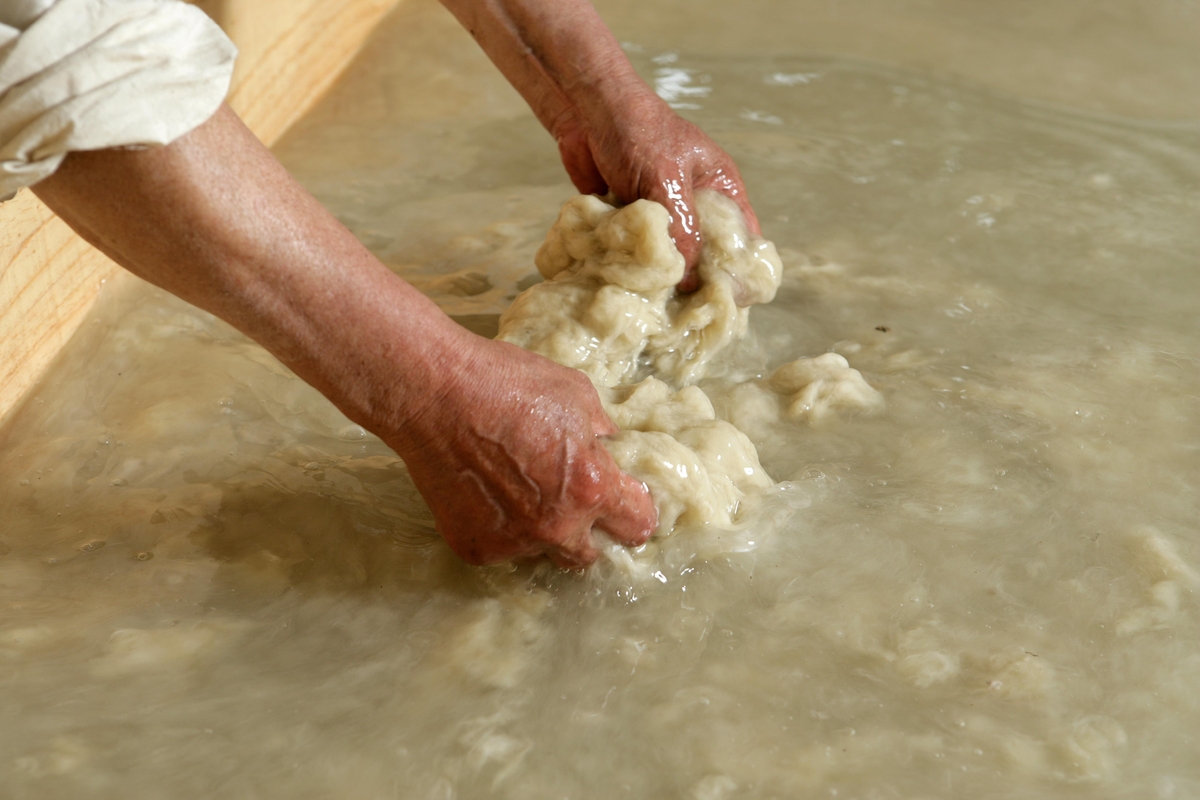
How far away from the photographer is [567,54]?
1667 millimetres

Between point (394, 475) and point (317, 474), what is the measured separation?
0.10 m

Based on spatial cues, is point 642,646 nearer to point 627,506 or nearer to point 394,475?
point 627,506

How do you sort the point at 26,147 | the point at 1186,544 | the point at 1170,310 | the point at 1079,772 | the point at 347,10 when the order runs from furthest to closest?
the point at 347,10
the point at 1170,310
the point at 1186,544
the point at 1079,772
the point at 26,147

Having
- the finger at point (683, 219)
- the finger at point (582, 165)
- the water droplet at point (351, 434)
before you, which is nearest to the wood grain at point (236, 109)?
the water droplet at point (351, 434)

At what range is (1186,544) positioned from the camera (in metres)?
1.31

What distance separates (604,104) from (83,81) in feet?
2.84

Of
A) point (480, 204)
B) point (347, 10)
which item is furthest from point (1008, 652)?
point (347, 10)

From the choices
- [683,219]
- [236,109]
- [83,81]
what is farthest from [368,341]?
[236,109]

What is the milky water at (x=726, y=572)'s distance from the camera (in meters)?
1.11

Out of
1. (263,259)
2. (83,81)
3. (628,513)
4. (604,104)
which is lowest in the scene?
(628,513)

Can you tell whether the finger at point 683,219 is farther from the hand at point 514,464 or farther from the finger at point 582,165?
the hand at point 514,464

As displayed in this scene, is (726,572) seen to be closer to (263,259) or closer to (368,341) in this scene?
(368,341)

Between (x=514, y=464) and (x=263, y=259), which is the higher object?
(x=263, y=259)

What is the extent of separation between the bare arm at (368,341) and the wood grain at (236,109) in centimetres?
60
